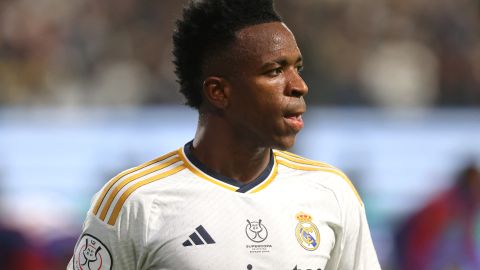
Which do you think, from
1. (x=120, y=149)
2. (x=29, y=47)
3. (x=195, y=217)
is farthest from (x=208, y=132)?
(x=29, y=47)

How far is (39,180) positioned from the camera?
27.4 feet

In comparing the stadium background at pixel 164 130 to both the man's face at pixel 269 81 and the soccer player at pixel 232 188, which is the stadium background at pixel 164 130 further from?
the man's face at pixel 269 81

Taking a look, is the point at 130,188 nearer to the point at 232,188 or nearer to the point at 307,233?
the point at 232,188

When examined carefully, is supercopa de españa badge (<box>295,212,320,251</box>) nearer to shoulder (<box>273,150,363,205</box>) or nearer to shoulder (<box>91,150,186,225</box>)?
shoulder (<box>273,150,363,205</box>)

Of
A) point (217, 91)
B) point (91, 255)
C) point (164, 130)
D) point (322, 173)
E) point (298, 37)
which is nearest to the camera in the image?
point (91, 255)

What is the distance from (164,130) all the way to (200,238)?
5005 mm

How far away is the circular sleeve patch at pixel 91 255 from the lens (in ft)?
11.0

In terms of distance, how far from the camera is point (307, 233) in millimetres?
3465

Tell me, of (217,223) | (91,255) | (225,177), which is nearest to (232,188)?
(225,177)

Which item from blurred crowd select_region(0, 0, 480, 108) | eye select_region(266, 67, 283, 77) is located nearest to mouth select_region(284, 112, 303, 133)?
eye select_region(266, 67, 283, 77)

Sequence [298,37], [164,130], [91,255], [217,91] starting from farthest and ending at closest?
[298,37], [164,130], [217,91], [91,255]

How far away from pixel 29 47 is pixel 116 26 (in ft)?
2.91

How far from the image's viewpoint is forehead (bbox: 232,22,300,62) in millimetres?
3391

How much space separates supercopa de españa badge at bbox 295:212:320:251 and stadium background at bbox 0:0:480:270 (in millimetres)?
4225
